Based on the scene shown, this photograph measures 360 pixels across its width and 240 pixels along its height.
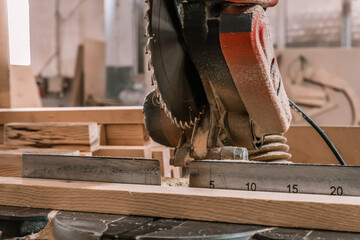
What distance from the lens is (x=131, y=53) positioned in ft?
24.7

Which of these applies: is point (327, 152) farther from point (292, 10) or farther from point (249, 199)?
point (292, 10)

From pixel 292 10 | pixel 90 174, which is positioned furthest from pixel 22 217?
pixel 292 10

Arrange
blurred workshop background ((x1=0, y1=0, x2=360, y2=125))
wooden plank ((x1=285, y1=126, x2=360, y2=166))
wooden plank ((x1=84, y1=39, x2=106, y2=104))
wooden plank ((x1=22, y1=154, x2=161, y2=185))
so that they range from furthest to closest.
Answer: wooden plank ((x1=84, y1=39, x2=106, y2=104)) → blurred workshop background ((x1=0, y1=0, x2=360, y2=125)) → wooden plank ((x1=285, y1=126, x2=360, y2=166)) → wooden plank ((x1=22, y1=154, x2=161, y2=185))

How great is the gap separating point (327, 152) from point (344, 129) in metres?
0.14

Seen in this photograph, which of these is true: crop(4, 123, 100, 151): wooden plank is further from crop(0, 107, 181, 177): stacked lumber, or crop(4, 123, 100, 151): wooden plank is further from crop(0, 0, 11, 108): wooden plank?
crop(0, 0, 11, 108): wooden plank

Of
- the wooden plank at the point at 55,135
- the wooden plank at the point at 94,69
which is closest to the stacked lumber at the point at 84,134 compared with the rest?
the wooden plank at the point at 55,135

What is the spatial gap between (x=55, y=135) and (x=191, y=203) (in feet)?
3.63

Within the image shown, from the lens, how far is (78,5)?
7.55 metres

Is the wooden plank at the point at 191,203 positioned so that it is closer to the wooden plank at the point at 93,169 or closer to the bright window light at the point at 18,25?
the wooden plank at the point at 93,169

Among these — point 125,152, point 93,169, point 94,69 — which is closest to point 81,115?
point 125,152

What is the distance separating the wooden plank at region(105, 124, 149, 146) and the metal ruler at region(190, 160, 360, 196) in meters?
1.04

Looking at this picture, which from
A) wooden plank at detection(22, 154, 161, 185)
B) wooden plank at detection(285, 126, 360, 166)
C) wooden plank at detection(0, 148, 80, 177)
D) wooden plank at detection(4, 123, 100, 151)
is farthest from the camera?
wooden plank at detection(285, 126, 360, 166)

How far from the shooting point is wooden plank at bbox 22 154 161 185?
1359 mm

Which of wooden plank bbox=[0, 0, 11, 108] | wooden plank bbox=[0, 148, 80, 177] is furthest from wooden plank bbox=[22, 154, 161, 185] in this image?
wooden plank bbox=[0, 0, 11, 108]
